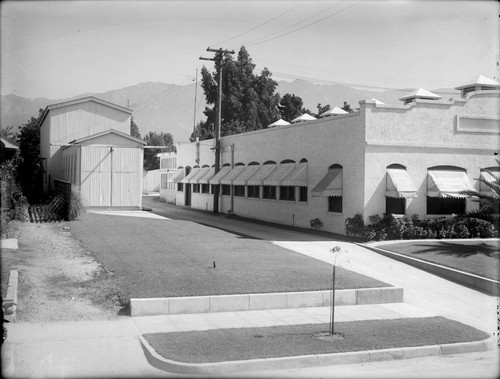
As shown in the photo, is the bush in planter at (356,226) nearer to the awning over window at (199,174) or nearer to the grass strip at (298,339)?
the grass strip at (298,339)

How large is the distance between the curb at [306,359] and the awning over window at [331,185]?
1486cm

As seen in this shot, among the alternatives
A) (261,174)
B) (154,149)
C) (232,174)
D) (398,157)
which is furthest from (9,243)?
(154,149)

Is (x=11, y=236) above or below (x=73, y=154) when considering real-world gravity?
below

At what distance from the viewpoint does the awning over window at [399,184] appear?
Answer: 77.3 ft

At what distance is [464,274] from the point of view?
17.2 meters

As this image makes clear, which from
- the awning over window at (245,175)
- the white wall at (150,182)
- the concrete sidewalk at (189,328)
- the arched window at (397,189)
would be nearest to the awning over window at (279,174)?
the awning over window at (245,175)

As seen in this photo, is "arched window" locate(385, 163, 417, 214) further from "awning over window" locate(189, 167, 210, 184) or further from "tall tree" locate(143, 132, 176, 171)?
"tall tree" locate(143, 132, 176, 171)

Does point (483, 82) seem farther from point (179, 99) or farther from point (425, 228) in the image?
point (179, 99)

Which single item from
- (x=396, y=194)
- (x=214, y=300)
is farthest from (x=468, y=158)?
(x=214, y=300)

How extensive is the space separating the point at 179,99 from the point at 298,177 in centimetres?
11023

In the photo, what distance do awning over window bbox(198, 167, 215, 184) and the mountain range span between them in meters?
7.29

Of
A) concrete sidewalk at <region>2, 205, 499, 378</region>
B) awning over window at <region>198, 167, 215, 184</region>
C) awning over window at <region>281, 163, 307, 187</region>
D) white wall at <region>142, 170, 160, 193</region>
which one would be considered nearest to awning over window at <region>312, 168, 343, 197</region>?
awning over window at <region>281, 163, 307, 187</region>

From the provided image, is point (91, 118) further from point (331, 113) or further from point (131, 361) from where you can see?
point (131, 361)

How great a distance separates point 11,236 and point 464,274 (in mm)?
14293
